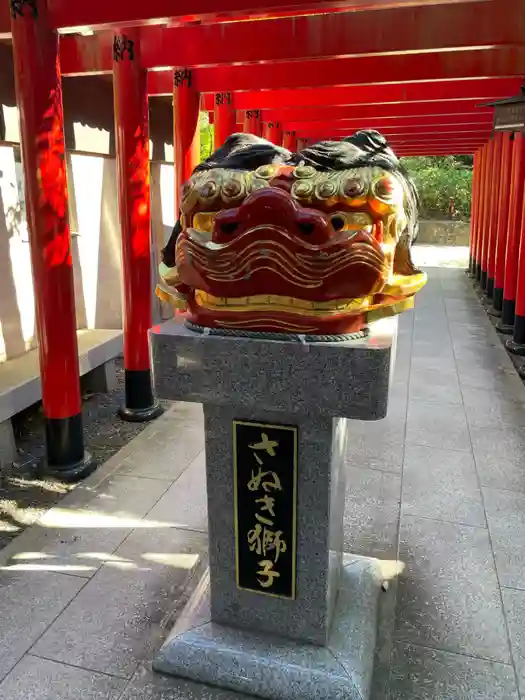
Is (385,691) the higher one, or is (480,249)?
(480,249)

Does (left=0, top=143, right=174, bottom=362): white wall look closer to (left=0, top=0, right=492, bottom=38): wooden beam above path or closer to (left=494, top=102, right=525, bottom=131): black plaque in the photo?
(left=0, top=0, right=492, bottom=38): wooden beam above path

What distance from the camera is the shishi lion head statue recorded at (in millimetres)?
2324

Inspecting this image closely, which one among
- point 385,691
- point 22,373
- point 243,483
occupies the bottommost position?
point 385,691

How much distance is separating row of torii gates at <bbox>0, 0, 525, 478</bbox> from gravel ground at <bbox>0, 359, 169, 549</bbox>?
21 cm

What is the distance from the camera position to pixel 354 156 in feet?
8.24

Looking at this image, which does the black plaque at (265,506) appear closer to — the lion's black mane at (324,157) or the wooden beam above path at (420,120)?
the lion's black mane at (324,157)

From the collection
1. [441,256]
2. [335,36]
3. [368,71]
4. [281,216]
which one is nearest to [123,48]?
[335,36]

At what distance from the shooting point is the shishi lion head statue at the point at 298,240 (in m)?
2.32

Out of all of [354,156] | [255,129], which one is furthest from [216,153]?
[255,129]

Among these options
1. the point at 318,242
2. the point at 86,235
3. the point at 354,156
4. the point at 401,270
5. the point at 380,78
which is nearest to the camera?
the point at 318,242

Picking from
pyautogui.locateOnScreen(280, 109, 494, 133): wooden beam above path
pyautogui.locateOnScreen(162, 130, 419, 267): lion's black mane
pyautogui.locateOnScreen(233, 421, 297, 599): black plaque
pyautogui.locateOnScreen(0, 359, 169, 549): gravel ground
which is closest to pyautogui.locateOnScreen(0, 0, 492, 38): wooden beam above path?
pyautogui.locateOnScreen(162, 130, 419, 267): lion's black mane

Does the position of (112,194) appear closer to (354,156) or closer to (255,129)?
(255,129)

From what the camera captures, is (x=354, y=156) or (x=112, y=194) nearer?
(x=354, y=156)

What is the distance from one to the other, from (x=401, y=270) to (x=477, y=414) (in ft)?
Result: 13.5
